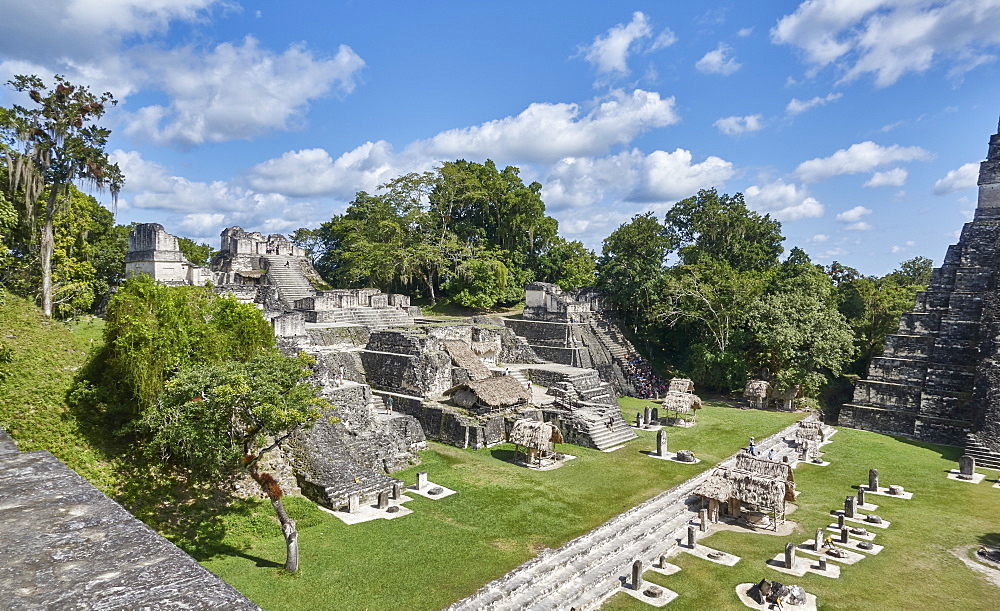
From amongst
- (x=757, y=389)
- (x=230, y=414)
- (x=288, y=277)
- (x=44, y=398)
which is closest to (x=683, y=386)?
(x=757, y=389)

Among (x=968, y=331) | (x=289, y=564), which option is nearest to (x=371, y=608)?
(x=289, y=564)

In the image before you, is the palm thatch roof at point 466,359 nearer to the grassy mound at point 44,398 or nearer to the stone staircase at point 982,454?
the grassy mound at point 44,398

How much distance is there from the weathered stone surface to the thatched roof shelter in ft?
54.9

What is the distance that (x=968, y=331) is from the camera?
24.5 metres

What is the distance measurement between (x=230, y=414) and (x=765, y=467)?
41.2 feet

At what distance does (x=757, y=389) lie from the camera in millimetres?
25797

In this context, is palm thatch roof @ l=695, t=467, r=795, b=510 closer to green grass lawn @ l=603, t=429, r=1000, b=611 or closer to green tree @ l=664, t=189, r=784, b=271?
green grass lawn @ l=603, t=429, r=1000, b=611

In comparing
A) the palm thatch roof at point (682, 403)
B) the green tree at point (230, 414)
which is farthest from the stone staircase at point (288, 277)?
the green tree at point (230, 414)

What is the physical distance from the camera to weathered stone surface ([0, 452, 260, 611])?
8.18 feet

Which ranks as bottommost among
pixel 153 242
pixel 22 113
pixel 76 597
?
pixel 76 597

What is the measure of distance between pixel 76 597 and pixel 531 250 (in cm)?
3906

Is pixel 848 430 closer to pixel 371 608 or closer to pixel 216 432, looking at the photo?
pixel 371 608

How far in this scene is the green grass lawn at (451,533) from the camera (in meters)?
9.96

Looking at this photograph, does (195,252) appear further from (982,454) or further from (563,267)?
(982,454)
